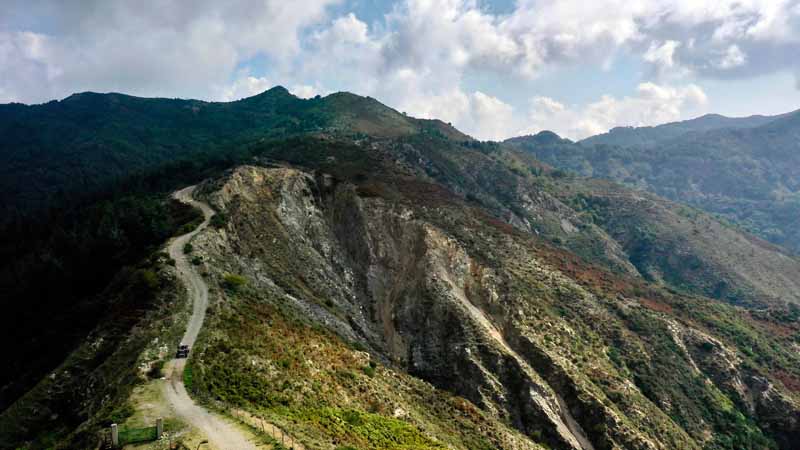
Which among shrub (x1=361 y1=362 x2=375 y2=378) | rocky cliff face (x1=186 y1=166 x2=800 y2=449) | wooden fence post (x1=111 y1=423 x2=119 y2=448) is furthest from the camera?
rocky cliff face (x1=186 y1=166 x2=800 y2=449)

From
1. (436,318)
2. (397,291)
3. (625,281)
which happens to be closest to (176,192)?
(397,291)

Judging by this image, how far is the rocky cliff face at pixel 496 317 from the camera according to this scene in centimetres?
5509

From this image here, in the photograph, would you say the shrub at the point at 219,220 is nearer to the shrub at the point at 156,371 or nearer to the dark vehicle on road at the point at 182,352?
the dark vehicle on road at the point at 182,352

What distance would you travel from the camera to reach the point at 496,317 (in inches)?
2655

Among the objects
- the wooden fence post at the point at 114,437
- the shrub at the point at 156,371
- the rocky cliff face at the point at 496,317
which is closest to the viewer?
the wooden fence post at the point at 114,437

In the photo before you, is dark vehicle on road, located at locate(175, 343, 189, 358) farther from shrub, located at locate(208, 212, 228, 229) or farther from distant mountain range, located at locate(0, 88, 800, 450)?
shrub, located at locate(208, 212, 228, 229)

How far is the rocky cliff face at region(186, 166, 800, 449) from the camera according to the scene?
55094mm

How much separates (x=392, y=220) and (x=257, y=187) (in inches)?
1059

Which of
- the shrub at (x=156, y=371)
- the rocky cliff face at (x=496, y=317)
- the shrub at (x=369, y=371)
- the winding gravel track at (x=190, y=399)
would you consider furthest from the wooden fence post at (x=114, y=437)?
the rocky cliff face at (x=496, y=317)

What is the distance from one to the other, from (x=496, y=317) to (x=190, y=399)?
4815cm

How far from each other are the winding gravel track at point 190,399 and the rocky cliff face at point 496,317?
3.15 metres

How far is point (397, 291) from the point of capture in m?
73.8

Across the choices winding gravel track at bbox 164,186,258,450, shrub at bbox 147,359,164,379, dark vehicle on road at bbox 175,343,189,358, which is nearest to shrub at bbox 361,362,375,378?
winding gravel track at bbox 164,186,258,450

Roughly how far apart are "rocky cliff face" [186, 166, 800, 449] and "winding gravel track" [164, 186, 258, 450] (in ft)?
10.3
